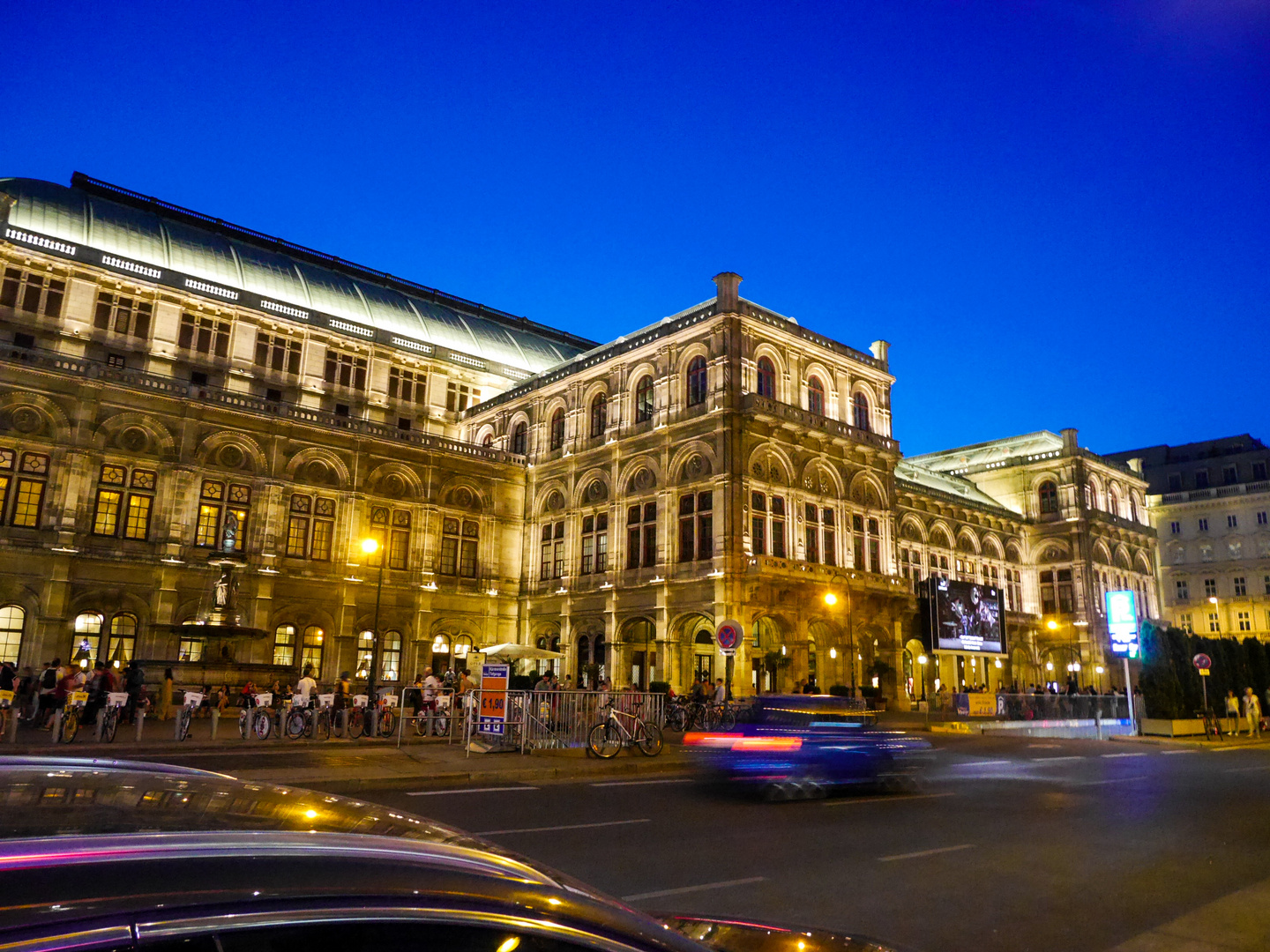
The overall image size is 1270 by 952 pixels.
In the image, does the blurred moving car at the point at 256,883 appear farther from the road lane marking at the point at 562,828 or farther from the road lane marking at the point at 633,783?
the road lane marking at the point at 633,783

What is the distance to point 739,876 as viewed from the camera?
25.9 feet

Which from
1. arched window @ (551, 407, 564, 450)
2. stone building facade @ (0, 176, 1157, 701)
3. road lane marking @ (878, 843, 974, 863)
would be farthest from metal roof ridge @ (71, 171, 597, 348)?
road lane marking @ (878, 843, 974, 863)

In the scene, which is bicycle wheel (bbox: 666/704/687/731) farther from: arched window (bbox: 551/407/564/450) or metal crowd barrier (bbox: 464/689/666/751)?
arched window (bbox: 551/407/564/450)

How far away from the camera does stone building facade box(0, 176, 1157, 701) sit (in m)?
36.8

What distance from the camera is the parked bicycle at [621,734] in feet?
64.0

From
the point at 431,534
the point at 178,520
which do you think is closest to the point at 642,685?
the point at 431,534

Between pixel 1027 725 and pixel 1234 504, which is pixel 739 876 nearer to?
pixel 1027 725

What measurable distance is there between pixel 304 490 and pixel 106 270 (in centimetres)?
1375

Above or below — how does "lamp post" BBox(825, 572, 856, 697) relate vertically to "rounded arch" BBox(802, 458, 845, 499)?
below

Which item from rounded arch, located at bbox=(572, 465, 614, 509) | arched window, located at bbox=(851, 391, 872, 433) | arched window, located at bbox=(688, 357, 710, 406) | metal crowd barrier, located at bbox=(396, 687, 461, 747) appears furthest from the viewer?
arched window, located at bbox=(851, 391, 872, 433)

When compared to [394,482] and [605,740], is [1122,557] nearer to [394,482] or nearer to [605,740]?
[394,482]

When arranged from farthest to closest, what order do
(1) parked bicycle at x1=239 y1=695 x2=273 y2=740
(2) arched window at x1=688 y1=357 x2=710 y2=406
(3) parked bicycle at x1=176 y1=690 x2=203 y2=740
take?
(2) arched window at x1=688 y1=357 x2=710 y2=406, (1) parked bicycle at x1=239 y1=695 x2=273 y2=740, (3) parked bicycle at x1=176 y1=690 x2=203 y2=740

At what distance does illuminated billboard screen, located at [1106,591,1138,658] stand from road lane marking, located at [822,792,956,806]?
22104 mm

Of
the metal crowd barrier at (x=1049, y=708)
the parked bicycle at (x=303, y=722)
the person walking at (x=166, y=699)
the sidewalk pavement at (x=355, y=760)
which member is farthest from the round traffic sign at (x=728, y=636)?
the metal crowd barrier at (x=1049, y=708)
